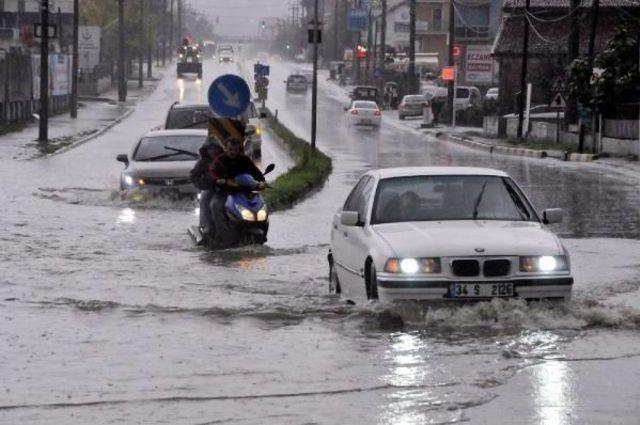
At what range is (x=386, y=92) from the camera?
9856 cm

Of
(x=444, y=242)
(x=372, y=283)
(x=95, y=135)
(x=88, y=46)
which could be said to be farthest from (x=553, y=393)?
(x=88, y=46)

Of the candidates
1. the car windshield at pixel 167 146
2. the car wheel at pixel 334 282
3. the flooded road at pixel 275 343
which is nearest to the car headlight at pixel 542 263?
the flooded road at pixel 275 343

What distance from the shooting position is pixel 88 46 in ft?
303

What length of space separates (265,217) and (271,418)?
10.3 metres

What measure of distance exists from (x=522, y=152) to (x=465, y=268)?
125ft

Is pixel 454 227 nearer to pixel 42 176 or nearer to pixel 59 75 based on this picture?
pixel 42 176

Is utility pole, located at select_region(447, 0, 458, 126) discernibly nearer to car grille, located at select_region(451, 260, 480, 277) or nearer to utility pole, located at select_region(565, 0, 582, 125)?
utility pole, located at select_region(565, 0, 582, 125)

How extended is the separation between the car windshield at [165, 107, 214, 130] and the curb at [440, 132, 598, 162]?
43.3 feet

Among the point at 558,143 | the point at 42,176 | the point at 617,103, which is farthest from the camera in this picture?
the point at 558,143

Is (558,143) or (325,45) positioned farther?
(325,45)

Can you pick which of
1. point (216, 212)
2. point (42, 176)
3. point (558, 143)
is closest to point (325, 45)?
point (558, 143)

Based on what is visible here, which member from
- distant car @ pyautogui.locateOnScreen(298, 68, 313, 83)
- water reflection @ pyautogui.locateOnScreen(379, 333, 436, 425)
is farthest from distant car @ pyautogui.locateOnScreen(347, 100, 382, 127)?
water reflection @ pyautogui.locateOnScreen(379, 333, 436, 425)

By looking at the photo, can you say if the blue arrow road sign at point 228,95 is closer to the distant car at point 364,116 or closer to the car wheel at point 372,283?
the car wheel at point 372,283

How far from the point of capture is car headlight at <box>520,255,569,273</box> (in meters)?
12.1
